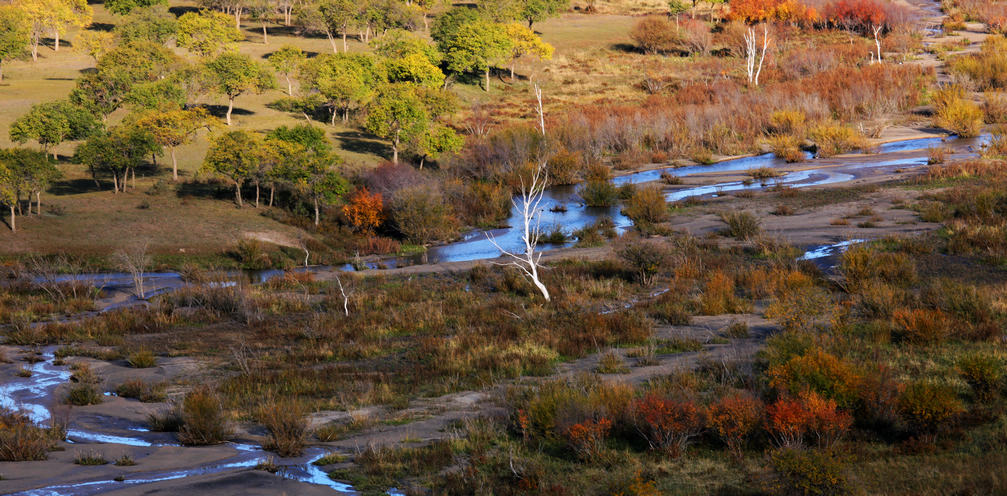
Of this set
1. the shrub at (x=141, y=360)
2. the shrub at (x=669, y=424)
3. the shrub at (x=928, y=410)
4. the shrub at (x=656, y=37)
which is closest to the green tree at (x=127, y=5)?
the shrub at (x=656, y=37)

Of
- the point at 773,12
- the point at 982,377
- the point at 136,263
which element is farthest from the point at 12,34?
the point at 773,12

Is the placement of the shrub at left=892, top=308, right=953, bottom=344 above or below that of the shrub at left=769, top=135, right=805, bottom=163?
above

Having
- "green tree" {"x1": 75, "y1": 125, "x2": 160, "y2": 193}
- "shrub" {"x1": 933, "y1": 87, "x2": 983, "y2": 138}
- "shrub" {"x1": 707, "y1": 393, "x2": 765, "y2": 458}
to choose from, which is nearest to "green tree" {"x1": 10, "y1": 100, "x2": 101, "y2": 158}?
"green tree" {"x1": 75, "y1": 125, "x2": 160, "y2": 193}

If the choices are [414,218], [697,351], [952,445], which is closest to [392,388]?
[697,351]

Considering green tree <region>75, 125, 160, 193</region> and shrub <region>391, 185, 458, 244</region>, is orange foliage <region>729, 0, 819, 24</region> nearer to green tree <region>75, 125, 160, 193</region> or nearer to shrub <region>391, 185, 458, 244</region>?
shrub <region>391, 185, 458, 244</region>

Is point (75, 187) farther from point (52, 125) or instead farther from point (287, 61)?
point (287, 61)

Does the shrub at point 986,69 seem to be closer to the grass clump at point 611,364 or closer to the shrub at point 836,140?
the shrub at point 836,140
